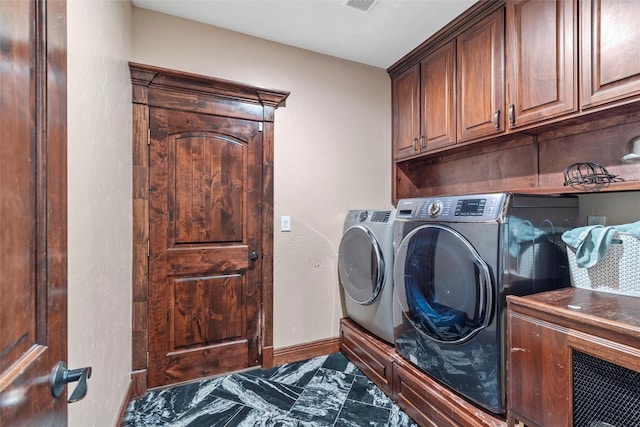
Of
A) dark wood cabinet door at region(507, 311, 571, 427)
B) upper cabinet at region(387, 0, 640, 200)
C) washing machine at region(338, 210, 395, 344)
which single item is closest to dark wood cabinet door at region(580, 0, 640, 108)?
upper cabinet at region(387, 0, 640, 200)

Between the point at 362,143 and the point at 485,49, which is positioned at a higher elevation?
the point at 485,49

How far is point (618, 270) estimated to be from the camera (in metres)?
1.29

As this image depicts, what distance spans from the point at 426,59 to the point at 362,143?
0.81 m

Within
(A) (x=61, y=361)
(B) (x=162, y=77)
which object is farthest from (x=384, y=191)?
(A) (x=61, y=361)

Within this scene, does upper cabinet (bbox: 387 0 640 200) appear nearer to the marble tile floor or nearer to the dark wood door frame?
the dark wood door frame

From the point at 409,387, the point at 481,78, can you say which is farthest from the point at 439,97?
the point at 409,387

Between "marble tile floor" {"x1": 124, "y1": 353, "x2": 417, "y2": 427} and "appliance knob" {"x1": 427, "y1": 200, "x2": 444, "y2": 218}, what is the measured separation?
1184 mm

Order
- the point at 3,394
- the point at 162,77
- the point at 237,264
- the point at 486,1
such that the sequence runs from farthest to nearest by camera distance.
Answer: the point at 237,264 < the point at 162,77 < the point at 486,1 < the point at 3,394

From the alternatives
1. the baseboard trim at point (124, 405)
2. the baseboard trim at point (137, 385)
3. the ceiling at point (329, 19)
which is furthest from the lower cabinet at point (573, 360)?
the baseboard trim at point (137, 385)

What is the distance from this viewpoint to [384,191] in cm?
280

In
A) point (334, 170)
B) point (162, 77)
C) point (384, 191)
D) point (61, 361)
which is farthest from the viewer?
point (384, 191)

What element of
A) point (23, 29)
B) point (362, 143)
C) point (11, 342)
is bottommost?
point (11, 342)

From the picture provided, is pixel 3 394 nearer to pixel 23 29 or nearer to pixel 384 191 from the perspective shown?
pixel 23 29

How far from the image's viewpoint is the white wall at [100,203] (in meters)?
0.99
